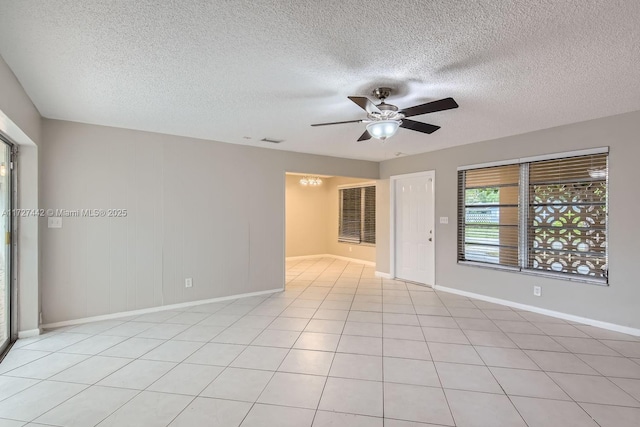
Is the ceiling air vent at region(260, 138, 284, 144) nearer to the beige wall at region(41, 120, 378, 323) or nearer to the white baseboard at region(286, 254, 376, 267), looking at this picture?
the beige wall at region(41, 120, 378, 323)

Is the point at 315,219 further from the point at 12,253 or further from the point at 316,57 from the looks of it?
the point at 316,57

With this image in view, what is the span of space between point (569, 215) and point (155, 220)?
5.35 metres

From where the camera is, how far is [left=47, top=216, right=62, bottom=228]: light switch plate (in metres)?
3.55

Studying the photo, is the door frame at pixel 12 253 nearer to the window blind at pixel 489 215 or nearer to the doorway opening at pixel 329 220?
the doorway opening at pixel 329 220

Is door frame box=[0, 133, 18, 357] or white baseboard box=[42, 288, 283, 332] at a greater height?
door frame box=[0, 133, 18, 357]

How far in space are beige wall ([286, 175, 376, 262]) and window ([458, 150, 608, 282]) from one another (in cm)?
355

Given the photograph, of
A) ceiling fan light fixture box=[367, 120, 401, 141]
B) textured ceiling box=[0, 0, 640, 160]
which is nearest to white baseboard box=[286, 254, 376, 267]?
textured ceiling box=[0, 0, 640, 160]

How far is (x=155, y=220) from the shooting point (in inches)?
163

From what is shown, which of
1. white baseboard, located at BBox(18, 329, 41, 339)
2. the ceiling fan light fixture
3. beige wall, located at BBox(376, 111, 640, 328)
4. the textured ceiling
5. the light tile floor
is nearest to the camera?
the textured ceiling

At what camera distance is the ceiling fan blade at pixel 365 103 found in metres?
2.26

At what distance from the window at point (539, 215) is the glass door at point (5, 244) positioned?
5.74 metres

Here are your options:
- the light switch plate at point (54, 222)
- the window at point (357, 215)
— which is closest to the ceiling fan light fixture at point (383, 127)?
the light switch plate at point (54, 222)

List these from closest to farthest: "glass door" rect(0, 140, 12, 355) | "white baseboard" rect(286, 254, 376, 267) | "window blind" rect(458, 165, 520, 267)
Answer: "glass door" rect(0, 140, 12, 355) → "window blind" rect(458, 165, 520, 267) → "white baseboard" rect(286, 254, 376, 267)

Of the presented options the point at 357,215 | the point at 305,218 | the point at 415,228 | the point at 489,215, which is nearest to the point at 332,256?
the point at 305,218
